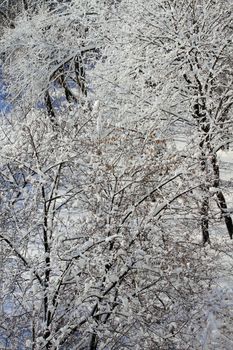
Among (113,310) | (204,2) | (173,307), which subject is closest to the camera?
(113,310)

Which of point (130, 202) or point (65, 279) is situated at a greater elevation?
point (130, 202)

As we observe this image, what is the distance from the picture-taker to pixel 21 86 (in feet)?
53.6

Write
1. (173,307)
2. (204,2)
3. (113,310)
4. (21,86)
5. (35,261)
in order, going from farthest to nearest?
1. (21,86)
2. (204,2)
3. (173,307)
4. (35,261)
5. (113,310)

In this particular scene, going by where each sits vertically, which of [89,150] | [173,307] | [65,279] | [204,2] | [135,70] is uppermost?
[204,2]

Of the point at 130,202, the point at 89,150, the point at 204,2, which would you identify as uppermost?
the point at 204,2

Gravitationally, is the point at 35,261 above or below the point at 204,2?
below

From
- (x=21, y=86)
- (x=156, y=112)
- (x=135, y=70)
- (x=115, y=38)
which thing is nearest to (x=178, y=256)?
(x=156, y=112)

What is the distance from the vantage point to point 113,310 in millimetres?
6844

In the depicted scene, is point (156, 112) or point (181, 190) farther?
point (156, 112)

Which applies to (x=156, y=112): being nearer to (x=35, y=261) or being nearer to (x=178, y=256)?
(x=178, y=256)

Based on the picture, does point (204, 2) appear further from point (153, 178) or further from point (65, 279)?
point (65, 279)

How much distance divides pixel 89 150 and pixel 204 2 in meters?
5.46

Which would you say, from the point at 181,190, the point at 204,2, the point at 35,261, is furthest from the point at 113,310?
the point at 204,2

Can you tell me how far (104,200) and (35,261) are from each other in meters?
1.34
